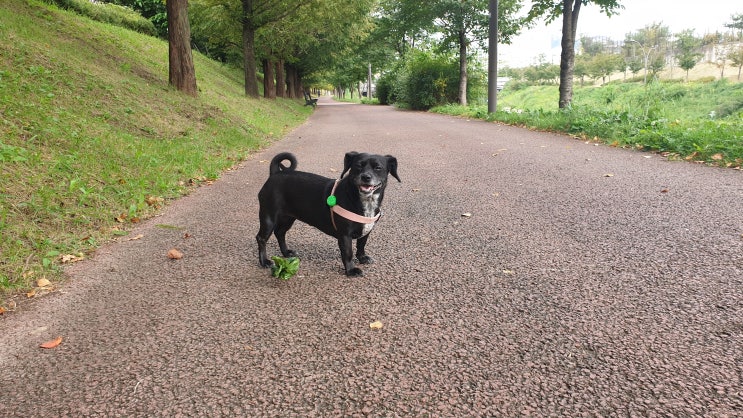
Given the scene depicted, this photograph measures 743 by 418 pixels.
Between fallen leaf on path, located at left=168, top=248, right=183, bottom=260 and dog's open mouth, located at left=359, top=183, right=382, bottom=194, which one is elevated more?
dog's open mouth, located at left=359, top=183, right=382, bottom=194

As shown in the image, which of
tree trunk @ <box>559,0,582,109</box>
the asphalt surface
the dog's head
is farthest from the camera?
tree trunk @ <box>559,0,582,109</box>

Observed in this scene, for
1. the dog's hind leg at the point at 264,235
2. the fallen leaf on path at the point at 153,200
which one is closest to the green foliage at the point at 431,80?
the fallen leaf on path at the point at 153,200

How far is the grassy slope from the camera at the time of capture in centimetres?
377

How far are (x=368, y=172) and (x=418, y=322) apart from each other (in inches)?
41.2

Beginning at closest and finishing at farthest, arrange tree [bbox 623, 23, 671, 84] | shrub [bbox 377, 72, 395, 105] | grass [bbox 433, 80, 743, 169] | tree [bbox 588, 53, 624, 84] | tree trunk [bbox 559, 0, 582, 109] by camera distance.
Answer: grass [bbox 433, 80, 743, 169] < tree trunk [bbox 559, 0, 582, 109] < shrub [bbox 377, 72, 395, 105] < tree [bbox 623, 23, 671, 84] < tree [bbox 588, 53, 624, 84]

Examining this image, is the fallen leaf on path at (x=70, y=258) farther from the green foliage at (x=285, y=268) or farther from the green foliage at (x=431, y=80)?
the green foliage at (x=431, y=80)

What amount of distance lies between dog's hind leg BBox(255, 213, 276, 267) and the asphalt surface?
0.29 feet

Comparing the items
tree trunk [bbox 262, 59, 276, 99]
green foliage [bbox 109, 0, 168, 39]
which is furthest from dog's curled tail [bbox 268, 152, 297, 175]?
green foliage [bbox 109, 0, 168, 39]

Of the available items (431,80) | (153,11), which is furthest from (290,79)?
(431,80)

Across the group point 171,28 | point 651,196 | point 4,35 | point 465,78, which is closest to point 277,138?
point 171,28

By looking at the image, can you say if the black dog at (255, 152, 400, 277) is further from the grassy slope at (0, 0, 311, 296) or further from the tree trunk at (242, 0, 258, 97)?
the tree trunk at (242, 0, 258, 97)

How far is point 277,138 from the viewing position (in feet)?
41.2

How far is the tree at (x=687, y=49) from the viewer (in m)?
57.0

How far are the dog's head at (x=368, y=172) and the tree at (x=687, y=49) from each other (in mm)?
69947
